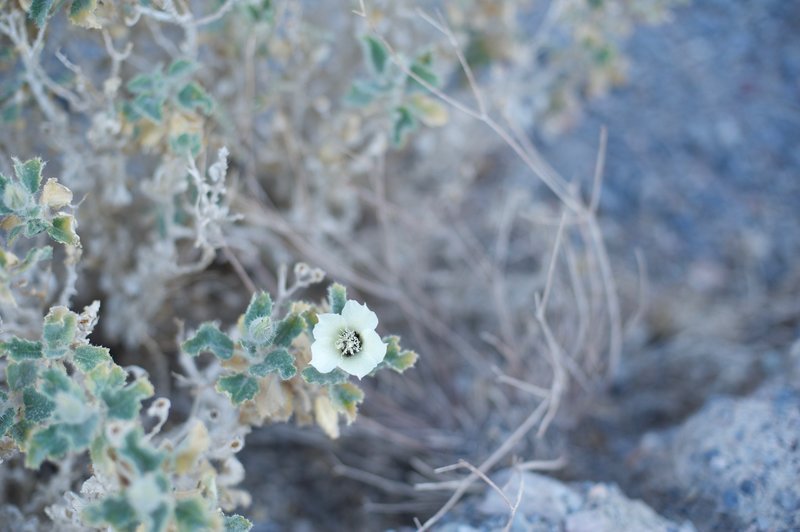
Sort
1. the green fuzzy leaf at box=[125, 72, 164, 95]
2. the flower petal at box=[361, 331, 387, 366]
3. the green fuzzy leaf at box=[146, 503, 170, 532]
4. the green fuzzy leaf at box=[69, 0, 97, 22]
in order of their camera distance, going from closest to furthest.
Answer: the green fuzzy leaf at box=[146, 503, 170, 532] → the flower petal at box=[361, 331, 387, 366] → the green fuzzy leaf at box=[69, 0, 97, 22] → the green fuzzy leaf at box=[125, 72, 164, 95]

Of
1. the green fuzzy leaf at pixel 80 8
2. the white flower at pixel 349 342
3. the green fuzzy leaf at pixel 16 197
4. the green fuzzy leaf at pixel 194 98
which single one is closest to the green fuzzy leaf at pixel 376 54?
the green fuzzy leaf at pixel 194 98

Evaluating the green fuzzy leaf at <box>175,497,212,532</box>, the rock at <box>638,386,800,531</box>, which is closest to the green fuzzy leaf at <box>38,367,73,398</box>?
the green fuzzy leaf at <box>175,497,212,532</box>

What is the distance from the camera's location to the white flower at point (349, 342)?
1.19 metres

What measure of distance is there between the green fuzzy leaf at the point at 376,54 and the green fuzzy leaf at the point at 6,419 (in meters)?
1.00

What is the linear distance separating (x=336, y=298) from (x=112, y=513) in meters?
0.47

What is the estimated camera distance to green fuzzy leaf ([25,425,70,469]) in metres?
1.05

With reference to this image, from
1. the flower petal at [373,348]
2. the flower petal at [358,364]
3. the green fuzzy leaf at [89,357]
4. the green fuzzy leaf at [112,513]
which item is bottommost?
the green fuzzy leaf at [112,513]

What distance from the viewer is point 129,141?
1.68m

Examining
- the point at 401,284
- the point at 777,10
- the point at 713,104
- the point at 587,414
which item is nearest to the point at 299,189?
the point at 401,284

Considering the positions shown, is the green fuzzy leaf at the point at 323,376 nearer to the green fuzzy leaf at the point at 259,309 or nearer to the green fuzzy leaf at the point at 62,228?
the green fuzzy leaf at the point at 259,309

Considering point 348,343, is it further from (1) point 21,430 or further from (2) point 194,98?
(2) point 194,98

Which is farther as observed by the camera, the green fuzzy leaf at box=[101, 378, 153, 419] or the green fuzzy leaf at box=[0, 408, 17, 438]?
the green fuzzy leaf at box=[0, 408, 17, 438]

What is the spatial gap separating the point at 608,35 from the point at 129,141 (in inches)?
58.3

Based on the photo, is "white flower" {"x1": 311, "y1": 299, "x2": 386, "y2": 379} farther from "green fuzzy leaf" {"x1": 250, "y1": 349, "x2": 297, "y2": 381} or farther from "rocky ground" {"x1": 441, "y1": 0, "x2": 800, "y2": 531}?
"rocky ground" {"x1": 441, "y1": 0, "x2": 800, "y2": 531}
